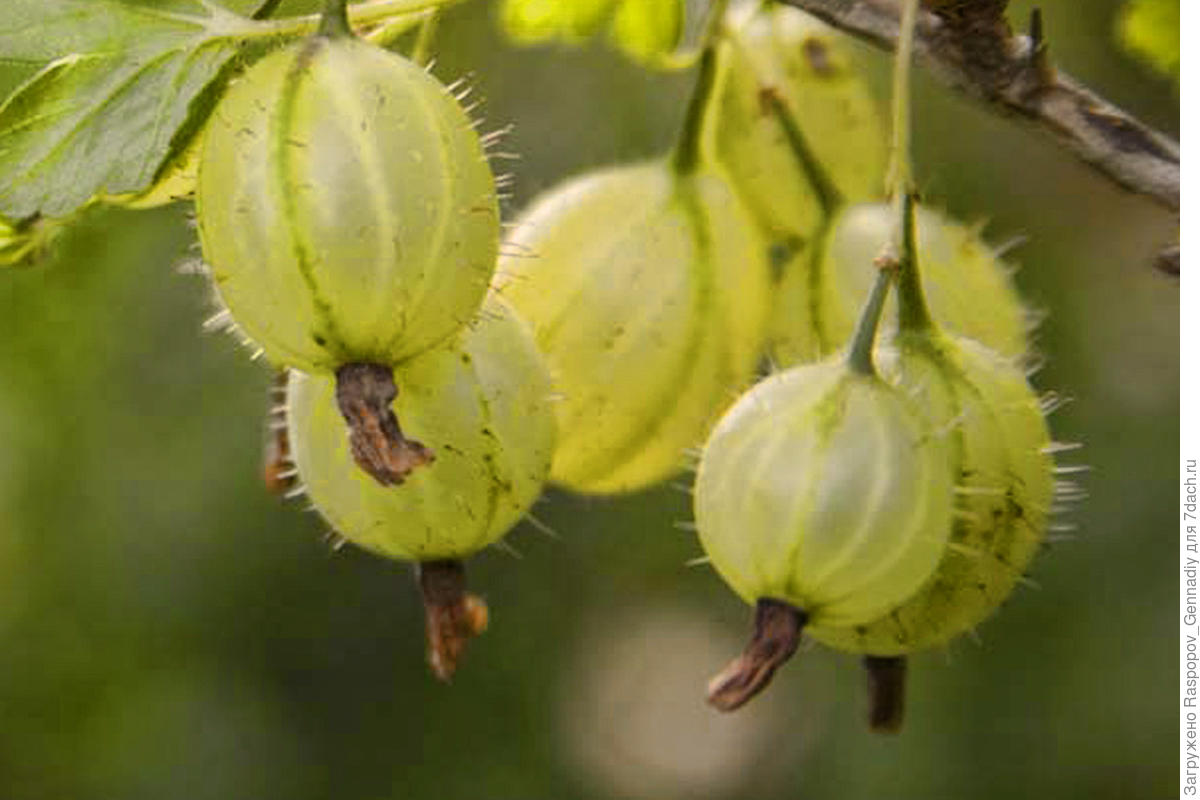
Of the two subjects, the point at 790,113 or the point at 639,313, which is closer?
the point at 639,313

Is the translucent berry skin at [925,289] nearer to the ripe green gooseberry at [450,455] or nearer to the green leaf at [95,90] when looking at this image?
the ripe green gooseberry at [450,455]

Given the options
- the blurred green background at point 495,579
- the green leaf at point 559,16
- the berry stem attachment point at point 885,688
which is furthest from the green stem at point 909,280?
the blurred green background at point 495,579

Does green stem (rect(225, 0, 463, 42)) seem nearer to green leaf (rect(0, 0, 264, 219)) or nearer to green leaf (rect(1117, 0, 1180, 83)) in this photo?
green leaf (rect(0, 0, 264, 219))

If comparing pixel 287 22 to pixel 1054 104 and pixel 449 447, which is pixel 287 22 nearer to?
pixel 449 447

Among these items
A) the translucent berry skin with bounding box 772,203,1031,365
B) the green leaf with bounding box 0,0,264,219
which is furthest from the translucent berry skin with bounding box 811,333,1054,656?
the green leaf with bounding box 0,0,264,219

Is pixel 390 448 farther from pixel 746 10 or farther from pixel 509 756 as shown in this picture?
pixel 509 756

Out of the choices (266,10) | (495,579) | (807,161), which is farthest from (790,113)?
(495,579)
